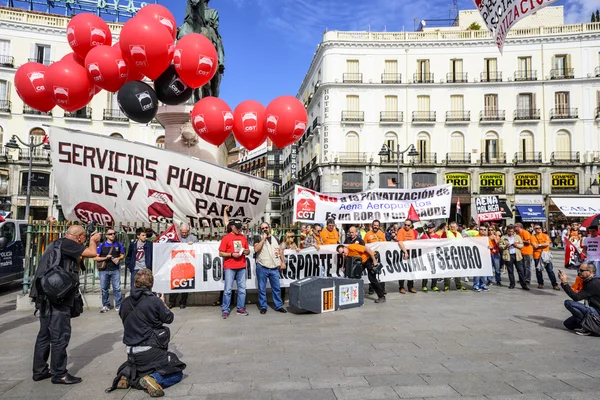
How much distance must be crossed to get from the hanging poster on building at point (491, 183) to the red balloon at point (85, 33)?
116 ft

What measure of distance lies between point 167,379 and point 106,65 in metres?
5.93

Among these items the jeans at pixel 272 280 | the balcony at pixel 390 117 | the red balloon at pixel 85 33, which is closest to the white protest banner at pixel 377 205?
the jeans at pixel 272 280

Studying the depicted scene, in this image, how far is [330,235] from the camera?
988cm

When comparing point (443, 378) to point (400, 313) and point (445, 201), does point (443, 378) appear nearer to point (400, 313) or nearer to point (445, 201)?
point (400, 313)

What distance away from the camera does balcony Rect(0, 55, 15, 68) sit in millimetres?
36031

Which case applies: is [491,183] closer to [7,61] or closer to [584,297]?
[584,297]

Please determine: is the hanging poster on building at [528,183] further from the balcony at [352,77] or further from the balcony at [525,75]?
the balcony at [352,77]

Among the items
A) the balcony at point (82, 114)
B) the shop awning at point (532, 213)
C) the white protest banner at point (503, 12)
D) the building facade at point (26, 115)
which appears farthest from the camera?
the balcony at point (82, 114)

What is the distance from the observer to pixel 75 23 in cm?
841

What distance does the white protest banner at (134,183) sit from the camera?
677 centimetres

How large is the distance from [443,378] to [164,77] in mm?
7011

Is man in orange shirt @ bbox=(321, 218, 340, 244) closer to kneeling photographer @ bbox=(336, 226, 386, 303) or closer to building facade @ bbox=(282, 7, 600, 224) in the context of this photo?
kneeling photographer @ bbox=(336, 226, 386, 303)

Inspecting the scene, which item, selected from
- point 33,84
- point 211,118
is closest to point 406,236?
point 211,118

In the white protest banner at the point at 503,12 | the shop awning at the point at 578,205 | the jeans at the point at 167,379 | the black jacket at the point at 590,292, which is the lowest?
the jeans at the point at 167,379
